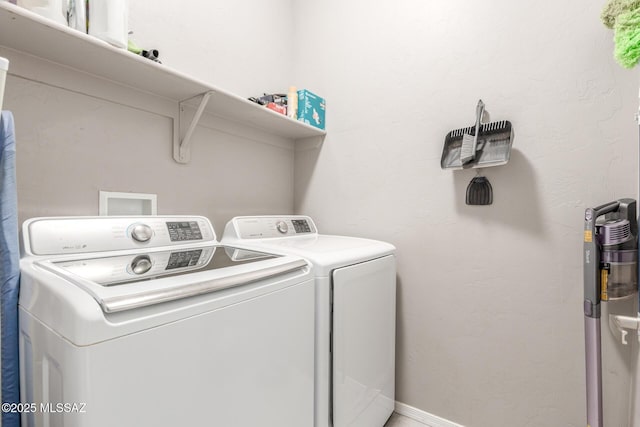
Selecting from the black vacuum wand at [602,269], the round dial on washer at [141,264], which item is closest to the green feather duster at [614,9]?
the black vacuum wand at [602,269]

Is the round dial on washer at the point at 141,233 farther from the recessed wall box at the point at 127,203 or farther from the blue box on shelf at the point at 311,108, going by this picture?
the blue box on shelf at the point at 311,108

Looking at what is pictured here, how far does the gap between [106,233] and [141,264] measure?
1.07ft

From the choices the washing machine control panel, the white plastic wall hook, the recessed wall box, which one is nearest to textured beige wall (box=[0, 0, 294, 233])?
the recessed wall box

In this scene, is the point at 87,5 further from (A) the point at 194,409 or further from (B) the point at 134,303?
(A) the point at 194,409

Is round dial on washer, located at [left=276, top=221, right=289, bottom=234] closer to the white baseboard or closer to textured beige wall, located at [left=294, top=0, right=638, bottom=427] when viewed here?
textured beige wall, located at [left=294, top=0, right=638, bottom=427]

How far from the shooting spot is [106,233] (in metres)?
1.13

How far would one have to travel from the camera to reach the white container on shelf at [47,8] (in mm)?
915

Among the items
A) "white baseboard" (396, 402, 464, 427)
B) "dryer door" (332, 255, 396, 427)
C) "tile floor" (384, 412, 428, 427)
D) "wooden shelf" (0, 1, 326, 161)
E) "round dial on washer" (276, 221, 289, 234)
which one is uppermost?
"wooden shelf" (0, 1, 326, 161)

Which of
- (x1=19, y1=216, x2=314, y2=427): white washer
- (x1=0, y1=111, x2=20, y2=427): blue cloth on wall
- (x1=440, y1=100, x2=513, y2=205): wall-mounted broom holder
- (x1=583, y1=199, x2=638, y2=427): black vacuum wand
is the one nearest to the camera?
(x1=19, y1=216, x2=314, y2=427): white washer

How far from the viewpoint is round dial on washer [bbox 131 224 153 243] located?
1201mm

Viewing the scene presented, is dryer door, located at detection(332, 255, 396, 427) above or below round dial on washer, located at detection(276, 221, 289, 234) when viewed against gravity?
below

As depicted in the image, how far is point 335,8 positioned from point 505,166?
155 cm

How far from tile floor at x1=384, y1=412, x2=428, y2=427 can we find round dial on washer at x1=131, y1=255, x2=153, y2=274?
155 centimetres

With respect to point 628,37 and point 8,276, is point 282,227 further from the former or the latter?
point 628,37
